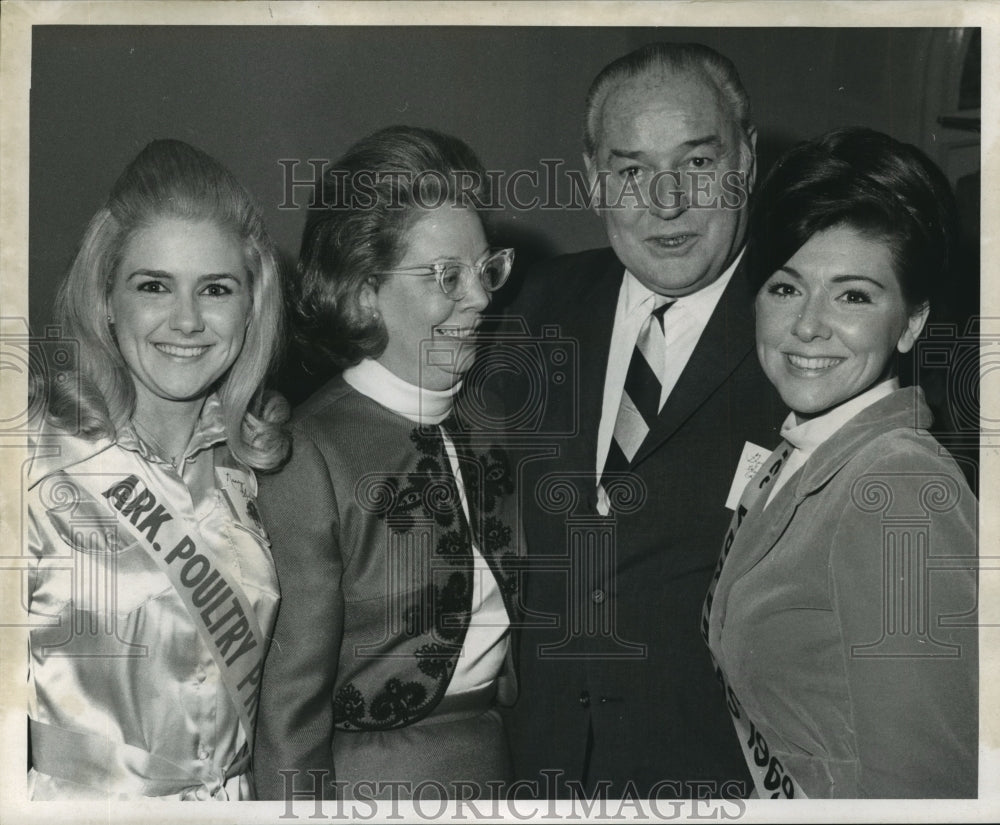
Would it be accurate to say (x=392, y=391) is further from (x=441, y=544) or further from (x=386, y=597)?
(x=386, y=597)

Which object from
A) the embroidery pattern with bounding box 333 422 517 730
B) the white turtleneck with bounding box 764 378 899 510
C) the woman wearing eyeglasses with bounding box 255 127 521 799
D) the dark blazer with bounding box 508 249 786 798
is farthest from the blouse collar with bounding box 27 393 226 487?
the white turtleneck with bounding box 764 378 899 510

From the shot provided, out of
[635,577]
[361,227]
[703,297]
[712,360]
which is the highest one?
[361,227]

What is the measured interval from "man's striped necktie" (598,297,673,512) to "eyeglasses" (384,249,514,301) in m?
0.38

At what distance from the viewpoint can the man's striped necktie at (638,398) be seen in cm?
276

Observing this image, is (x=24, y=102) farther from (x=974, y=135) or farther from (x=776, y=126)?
(x=974, y=135)

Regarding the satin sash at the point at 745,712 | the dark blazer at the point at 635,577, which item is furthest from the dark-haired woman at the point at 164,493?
the satin sash at the point at 745,712

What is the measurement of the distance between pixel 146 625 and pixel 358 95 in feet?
4.58

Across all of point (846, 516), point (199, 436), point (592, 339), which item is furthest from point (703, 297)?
point (199, 436)

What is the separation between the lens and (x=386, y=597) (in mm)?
2717

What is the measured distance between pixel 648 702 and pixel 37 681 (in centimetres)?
150

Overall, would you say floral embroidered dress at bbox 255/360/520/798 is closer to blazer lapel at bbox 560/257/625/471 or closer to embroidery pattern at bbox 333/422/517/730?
embroidery pattern at bbox 333/422/517/730

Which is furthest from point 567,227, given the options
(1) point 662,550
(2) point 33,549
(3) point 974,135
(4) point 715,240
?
(2) point 33,549

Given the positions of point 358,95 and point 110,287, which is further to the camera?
point 358,95

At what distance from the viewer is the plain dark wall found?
2.78m
